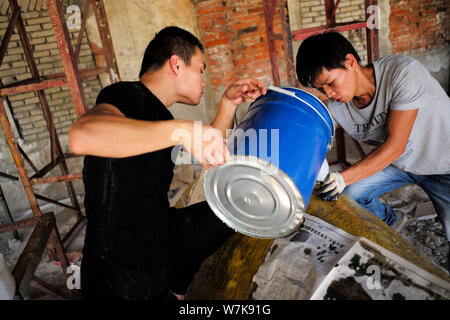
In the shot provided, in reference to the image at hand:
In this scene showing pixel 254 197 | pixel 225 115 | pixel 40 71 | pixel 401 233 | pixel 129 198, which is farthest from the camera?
pixel 40 71

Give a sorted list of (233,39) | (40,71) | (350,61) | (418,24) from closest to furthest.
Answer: (350,61) < (40,71) < (233,39) < (418,24)

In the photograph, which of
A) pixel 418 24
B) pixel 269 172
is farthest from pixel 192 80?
pixel 418 24

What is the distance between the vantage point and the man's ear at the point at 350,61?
1.87 metres

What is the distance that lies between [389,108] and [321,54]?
0.52 metres

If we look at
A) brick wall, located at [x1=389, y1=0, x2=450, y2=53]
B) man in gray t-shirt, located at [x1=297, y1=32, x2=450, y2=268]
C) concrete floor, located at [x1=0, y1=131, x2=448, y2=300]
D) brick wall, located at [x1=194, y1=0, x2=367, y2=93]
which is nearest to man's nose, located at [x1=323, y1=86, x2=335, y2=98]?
man in gray t-shirt, located at [x1=297, y1=32, x2=450, y2=268]

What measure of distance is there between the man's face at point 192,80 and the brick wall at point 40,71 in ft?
10.8

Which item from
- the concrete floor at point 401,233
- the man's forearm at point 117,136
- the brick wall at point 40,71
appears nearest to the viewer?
the man's forearm at point 117,136

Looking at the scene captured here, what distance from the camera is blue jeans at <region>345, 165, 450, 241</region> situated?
2100 mm

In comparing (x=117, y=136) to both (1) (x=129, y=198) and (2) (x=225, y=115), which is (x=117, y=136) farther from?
(2) (x=225, y=115)

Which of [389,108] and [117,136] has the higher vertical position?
[117,136]

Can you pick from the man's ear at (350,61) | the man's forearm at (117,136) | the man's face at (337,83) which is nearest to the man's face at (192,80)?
the man's forearm at (117,136)

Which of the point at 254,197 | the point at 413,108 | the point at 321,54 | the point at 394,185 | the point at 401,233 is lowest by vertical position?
the point at 401,233

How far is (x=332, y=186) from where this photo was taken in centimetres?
184

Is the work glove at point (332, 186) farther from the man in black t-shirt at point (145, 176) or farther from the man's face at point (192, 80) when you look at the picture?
the man's face at point (192, 80)
